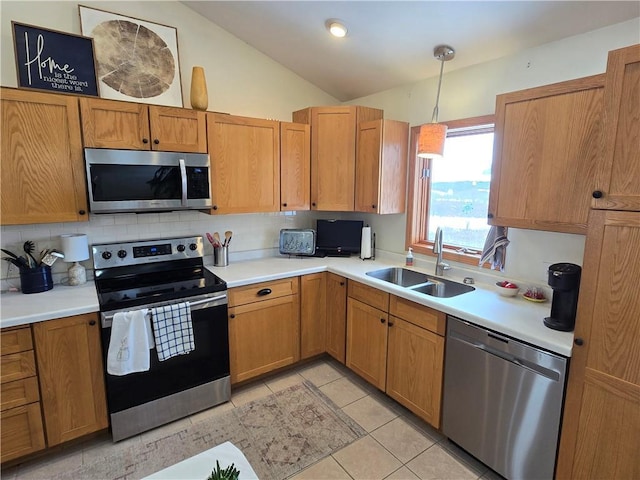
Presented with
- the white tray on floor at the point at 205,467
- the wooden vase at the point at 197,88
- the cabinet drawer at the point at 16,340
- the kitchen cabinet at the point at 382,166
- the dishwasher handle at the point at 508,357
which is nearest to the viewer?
the white tray on floor at the point at 205,467

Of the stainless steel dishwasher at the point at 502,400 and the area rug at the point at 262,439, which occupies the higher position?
the stainless steel dishwasher at the point at 502,400

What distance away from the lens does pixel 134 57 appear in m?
2.37

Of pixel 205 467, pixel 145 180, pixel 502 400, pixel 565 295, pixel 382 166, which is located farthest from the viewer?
pixel 382 166

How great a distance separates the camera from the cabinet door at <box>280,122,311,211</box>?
2.87 meters

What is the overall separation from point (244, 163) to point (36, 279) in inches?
60.6

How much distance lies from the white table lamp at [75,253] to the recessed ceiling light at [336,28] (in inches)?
86.5

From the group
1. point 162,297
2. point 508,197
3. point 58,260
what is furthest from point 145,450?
point 508,197

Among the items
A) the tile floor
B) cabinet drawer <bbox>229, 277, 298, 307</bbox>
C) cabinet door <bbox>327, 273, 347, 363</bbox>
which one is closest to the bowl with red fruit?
the tile floor

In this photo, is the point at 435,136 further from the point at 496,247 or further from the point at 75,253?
the point at 75,253

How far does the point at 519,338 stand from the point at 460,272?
97 centimetres

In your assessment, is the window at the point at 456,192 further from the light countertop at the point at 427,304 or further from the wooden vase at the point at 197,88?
the wooden vase at the point at 197,88

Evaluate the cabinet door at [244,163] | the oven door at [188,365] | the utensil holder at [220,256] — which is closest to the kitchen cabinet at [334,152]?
the cabinet door at [244,163]

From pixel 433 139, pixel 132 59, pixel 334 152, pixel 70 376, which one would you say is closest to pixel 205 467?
pixel 70 376

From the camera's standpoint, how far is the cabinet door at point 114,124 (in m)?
2.05
